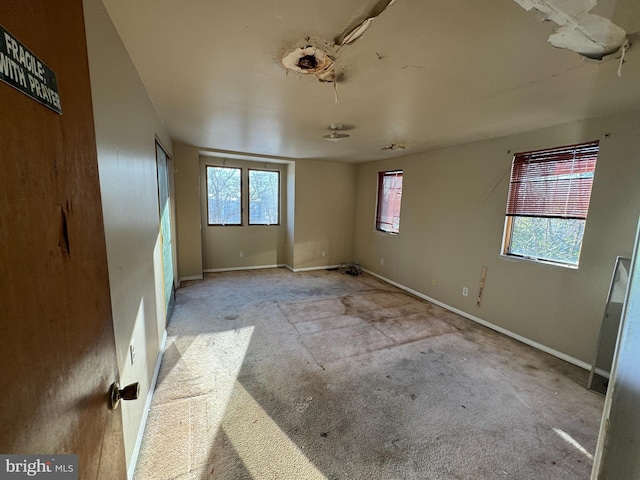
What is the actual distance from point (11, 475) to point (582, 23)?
2.18 m

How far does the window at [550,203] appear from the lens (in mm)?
2434

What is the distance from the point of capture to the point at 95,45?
3.47 feet

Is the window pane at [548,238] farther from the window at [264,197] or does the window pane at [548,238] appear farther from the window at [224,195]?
the window at [224,195]

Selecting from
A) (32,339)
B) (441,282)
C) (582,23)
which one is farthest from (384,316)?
(32,339)

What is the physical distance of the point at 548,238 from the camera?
8.85ft

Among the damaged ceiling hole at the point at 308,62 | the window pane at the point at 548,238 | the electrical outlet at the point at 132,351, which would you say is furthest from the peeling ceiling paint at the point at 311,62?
Result: the window pane at the point at 548,238

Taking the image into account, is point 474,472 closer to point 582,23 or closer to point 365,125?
point 582,23

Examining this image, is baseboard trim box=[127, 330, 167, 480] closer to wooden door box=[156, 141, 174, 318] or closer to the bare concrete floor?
the bare concrete floor

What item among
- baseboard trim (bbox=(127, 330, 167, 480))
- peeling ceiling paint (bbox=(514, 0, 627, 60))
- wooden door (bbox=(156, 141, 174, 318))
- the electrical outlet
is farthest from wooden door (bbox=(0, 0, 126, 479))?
wooden door (bbox=(156, 141, 174, 318))

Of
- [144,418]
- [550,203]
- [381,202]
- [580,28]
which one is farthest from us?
[381,202]

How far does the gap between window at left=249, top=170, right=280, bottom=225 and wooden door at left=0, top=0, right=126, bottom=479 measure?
4.56 meters

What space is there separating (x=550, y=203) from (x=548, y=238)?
364 millimetres

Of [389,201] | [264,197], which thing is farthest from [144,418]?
[389,201]

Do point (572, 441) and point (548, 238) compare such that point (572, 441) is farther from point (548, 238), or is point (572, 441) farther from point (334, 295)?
point (334, 295)
